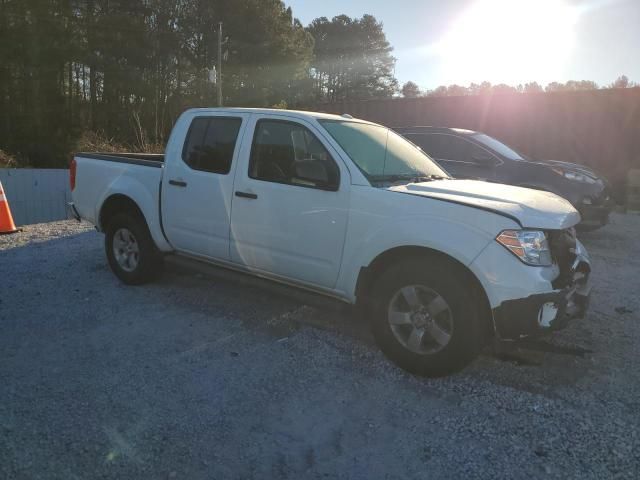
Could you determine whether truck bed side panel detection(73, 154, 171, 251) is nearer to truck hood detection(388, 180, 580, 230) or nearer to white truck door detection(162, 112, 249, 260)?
white truck door detection(162, 112, 249, 260)

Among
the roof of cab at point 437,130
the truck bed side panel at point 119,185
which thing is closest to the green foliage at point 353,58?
the roof of cab at point 437,130

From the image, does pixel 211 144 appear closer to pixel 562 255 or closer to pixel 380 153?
pixel 380 153

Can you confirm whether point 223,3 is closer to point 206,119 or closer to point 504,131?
point 504,131

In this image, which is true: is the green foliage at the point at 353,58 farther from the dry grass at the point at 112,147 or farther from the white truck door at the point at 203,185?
the white truck door at the point at 203,185

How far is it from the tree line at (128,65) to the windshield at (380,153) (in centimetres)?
1751

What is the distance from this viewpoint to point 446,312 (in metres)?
3.28

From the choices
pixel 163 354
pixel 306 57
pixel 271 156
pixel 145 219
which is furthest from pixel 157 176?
pixel 306 57

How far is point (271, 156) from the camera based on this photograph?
417cm

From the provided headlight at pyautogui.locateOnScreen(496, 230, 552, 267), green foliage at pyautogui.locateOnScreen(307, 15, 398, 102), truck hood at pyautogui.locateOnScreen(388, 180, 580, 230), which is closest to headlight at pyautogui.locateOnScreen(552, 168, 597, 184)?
truck hood at pyautogui.locateOnScreen(388, 180, 580, 230)

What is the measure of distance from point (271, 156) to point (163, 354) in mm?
1801

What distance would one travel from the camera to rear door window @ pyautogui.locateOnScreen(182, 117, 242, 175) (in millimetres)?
4418

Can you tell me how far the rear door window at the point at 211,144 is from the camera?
4418 millimetres

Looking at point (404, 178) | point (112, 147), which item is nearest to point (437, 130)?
point (404, 178)

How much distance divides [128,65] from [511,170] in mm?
27946
